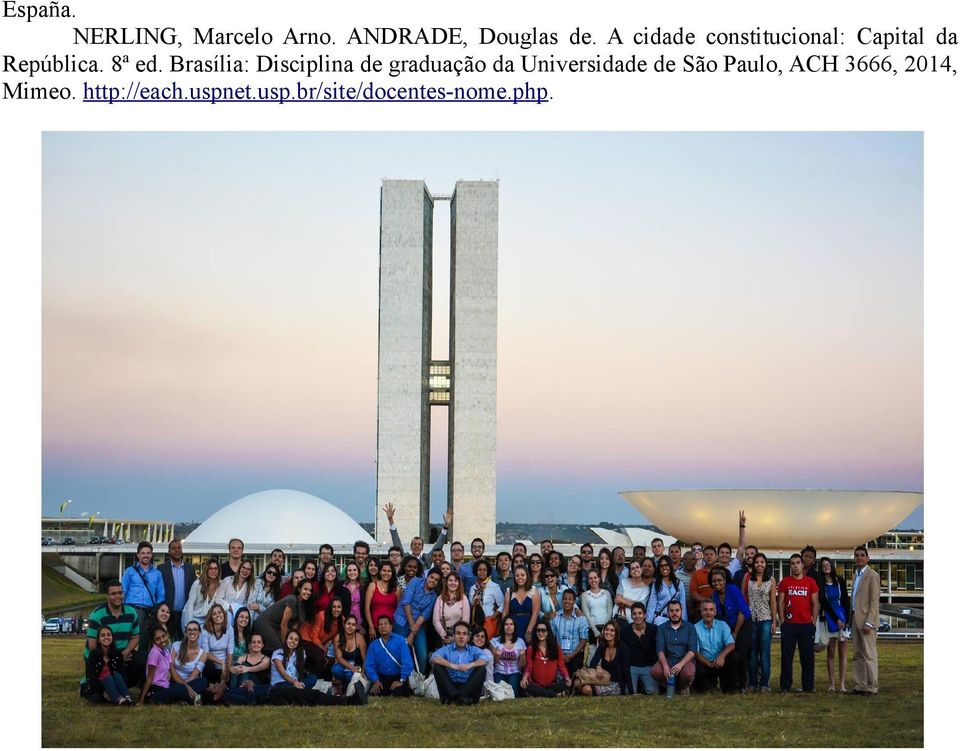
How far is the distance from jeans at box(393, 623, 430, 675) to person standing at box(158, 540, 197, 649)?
6.30 ft

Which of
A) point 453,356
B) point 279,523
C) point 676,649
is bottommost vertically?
point 279,523

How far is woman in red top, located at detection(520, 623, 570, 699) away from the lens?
10000 mm

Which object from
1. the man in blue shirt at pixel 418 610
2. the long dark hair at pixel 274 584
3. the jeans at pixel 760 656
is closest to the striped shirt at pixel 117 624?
the long dark hair at pixel 274 584

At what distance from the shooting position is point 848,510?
24391 millimetres

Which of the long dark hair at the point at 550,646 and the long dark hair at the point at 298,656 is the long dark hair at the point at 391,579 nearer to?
the long dark hair at the point at 298,656

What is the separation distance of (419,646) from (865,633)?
4.00 meters

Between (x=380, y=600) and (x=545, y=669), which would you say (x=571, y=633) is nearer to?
(x=545, y=669)

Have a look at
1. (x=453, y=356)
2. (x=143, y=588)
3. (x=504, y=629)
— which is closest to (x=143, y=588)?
(x=143, y=588)

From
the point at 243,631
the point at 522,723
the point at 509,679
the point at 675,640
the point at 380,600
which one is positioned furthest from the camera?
the point at 380,600

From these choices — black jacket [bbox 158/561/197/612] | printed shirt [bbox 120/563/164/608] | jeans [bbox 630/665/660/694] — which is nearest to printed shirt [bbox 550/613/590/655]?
jeans [bbox 630/665/660/694]

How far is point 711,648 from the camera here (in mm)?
10297
